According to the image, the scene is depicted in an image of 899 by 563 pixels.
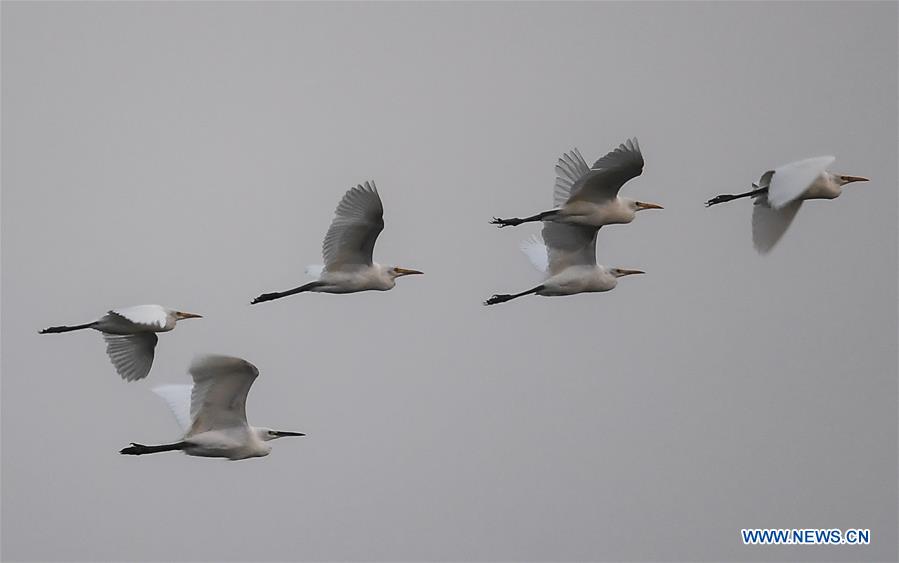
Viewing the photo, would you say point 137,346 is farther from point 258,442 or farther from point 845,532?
point 845,532

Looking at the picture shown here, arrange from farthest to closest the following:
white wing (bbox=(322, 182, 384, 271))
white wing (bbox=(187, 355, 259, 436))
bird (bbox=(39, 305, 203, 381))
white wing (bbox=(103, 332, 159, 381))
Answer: white wing (bbox=(103, 332, 159, 381)) < bird (bbox=(39, 305, 203, 381)) < white wing (bbox=(322, 182, 384, 271)) < white wing (bbox=(187, 355, 259, 436))

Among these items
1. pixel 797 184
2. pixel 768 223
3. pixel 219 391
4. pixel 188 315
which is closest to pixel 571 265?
pixel 768 223

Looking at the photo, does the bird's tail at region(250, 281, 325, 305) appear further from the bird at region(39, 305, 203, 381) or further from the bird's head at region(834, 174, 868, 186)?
the bird's head at region(834, 174, 868, 186)

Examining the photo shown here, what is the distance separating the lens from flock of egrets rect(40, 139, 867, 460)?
19.1m

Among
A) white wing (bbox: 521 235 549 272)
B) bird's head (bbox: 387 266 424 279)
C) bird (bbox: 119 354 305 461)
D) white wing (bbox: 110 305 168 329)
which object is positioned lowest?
bird (bbox: 119 354 305 461)

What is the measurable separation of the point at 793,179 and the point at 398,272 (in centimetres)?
513

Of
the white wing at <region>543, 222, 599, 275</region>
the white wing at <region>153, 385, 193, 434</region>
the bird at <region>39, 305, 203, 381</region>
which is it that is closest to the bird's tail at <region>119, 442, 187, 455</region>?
the white wing at <region>153, 385, 193, 434</region>

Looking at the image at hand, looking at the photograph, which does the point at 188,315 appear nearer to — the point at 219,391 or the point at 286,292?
the point at 286,292

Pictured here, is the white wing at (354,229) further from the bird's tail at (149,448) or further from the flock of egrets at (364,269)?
the bird's tail at (149,448)

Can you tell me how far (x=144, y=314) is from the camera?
20078mm

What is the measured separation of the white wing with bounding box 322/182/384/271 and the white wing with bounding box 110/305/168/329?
210 centimetres

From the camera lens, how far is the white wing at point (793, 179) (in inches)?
757

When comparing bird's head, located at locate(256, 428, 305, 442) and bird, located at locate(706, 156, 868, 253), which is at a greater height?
bird, located at locate(706, 156, 868, 253)

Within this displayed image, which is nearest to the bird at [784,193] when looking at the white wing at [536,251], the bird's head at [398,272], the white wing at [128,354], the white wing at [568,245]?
the white wing at [568,245]
